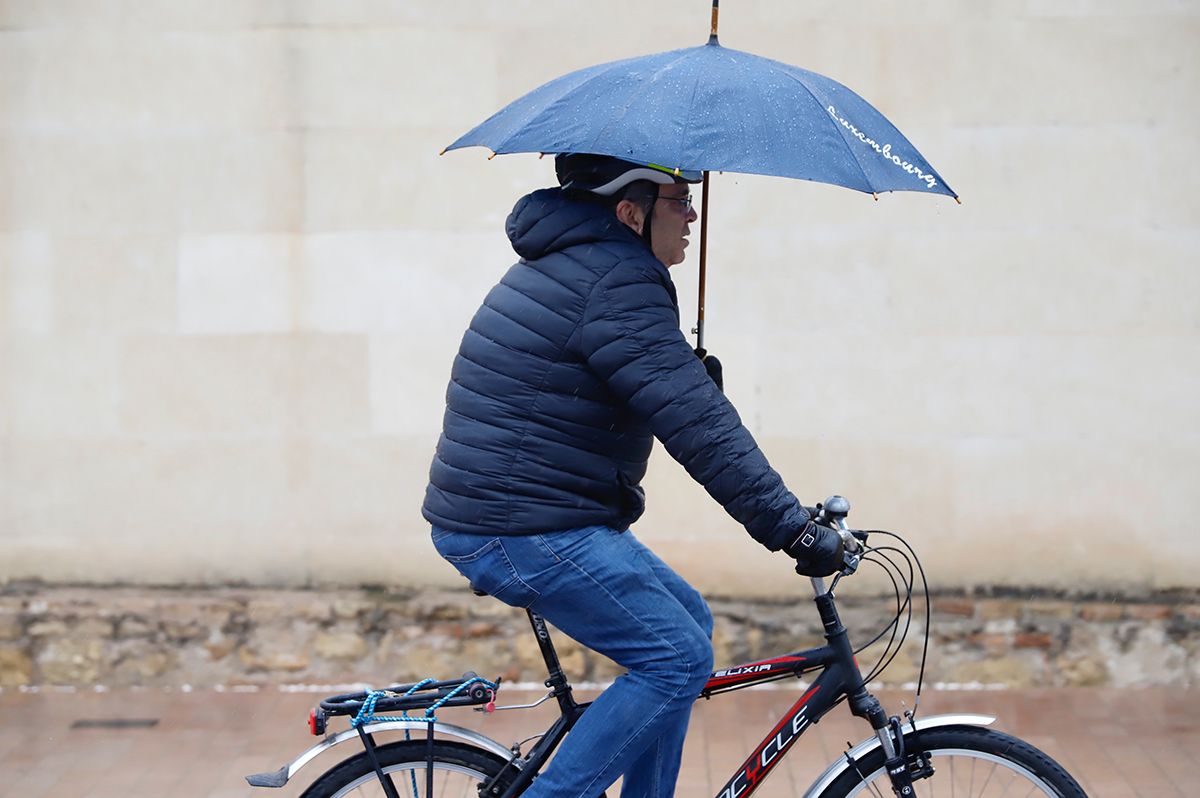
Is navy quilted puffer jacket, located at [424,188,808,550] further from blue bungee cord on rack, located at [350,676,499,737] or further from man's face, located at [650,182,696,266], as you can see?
blue bungee cord on rack, located at [350,676,499,737]

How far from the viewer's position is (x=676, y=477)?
5.79 meters

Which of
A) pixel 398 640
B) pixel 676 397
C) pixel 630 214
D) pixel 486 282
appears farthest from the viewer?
pixel 398 640

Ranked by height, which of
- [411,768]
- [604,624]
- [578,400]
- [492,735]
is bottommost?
[492,735]

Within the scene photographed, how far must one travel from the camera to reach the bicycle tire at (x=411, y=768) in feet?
11.4


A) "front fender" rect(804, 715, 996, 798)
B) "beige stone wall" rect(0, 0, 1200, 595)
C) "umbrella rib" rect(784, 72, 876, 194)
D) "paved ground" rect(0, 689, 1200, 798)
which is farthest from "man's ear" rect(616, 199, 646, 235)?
"beige stone wall" rect(0, 0, 1200, 595)

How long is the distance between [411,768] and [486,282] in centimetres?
259

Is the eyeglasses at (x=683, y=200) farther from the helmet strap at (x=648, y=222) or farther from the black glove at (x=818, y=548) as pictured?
the black glove at (x=818, y=548)

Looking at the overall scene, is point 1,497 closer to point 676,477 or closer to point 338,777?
point 676,477

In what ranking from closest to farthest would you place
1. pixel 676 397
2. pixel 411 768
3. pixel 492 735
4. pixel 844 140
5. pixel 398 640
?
1. pixel 676 397
2. pixel 844 140
3. pixel 411 768
4. pixel 492 735
5. pixel 398 640

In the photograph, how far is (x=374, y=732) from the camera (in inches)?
136

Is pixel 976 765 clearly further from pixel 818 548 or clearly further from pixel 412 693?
pixel 412 693

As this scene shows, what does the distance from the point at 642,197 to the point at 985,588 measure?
295 cm

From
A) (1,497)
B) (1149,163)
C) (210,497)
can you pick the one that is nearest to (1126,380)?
(1149,163)

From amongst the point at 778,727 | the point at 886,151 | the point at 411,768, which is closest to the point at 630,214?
the point at 886,151
